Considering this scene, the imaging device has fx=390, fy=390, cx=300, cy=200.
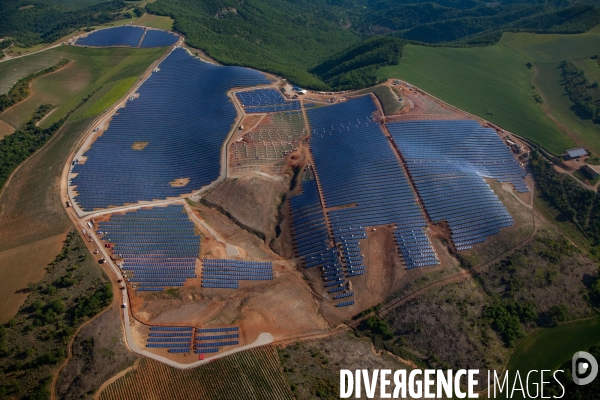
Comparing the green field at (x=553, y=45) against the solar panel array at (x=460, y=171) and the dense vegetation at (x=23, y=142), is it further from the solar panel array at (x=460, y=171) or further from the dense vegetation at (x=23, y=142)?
the dense vegetation at (x=23, y=142)

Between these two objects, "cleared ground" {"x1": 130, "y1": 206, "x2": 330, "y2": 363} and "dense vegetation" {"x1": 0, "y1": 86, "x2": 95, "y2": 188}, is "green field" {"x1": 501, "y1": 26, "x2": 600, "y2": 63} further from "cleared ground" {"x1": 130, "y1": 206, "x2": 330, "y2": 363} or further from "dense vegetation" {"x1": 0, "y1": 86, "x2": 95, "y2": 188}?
"dense vegetation" {"x1": 0, "y1": 86, "x2": 95, "y2": 188}

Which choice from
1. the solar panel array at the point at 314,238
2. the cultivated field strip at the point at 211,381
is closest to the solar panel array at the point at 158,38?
the solar panel array at the point at 314,238

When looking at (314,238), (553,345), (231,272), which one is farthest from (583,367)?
(231,272)

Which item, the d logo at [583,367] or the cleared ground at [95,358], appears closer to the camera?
the cleared ground at [95,358]

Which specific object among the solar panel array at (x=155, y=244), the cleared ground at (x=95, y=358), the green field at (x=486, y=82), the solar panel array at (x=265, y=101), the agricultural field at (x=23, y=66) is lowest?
the cleared ground at (x=95, y=358)

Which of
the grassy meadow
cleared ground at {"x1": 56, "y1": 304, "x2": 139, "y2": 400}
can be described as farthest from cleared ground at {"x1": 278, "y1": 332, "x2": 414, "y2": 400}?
the grassy meadow

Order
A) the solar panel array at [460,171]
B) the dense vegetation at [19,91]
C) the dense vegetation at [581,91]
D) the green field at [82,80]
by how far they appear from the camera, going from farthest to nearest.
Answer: the dense vegetation at [19,91] → the green field at [82,80] → the dense vegetation at [581,91] → the solar panel array at [460,171]
